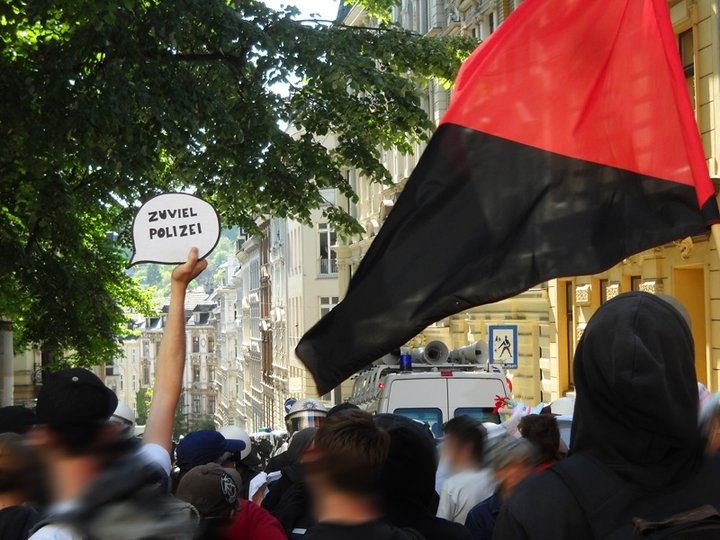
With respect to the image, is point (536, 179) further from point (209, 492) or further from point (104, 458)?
point (104, 458)

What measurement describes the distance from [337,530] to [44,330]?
2168 centimetres

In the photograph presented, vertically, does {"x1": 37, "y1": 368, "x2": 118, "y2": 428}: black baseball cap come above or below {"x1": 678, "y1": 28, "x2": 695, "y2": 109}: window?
below

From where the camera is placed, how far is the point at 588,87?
6.55 meters

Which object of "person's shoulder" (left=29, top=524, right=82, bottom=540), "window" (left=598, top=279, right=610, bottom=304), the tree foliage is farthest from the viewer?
"window" (left=598, top=279, right=610, bottom=304)

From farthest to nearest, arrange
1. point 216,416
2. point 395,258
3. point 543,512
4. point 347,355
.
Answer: point 216,416 → point 395,258 → point 347,355 → point 543,512

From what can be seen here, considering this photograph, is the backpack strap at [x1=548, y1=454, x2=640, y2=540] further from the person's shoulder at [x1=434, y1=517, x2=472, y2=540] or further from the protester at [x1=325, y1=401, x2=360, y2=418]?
the person's shoulder at [x1=434, y1=517, x2=472, y2=540]

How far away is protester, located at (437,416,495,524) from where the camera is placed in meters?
7.71

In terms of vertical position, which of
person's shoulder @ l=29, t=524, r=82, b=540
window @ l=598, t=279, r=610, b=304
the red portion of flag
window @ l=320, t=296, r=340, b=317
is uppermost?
window @ l=320, t=296, r=340, b=317

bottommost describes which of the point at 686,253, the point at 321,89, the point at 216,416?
the point at 216,416

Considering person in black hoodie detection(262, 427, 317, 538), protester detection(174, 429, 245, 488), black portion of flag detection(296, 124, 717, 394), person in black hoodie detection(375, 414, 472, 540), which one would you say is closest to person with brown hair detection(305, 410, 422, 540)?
person in black hoodie detection(375, 414, 472, 540)

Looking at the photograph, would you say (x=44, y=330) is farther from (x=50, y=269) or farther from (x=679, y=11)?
(x=679, y=11)

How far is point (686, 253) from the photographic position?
62.8ft

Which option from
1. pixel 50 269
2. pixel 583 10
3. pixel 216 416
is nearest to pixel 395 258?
pixel 583 10

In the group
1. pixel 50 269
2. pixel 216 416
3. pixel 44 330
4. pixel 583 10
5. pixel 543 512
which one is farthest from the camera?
pixel 216 416
